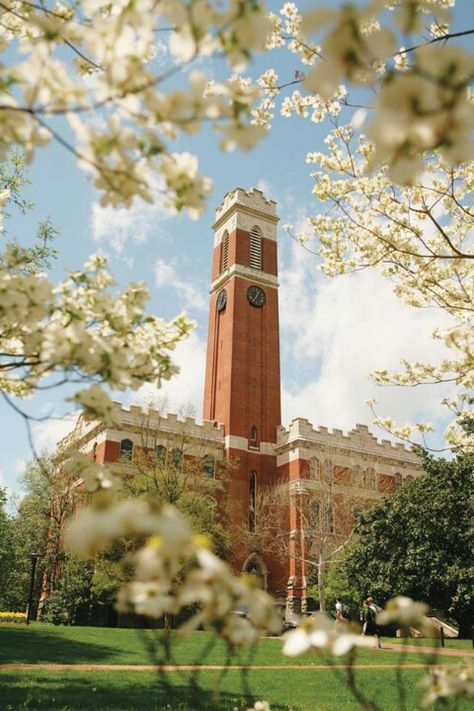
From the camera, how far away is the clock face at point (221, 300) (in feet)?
132

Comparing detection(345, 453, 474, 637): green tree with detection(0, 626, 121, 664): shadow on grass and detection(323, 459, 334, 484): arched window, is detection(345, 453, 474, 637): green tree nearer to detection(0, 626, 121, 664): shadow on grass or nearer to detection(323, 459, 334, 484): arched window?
detection(323, 459, 334, 484): arched window

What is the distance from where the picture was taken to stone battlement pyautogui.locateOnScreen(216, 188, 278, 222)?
42.1 m

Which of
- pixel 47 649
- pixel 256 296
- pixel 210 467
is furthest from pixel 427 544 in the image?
pixel 256 296

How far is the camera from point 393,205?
7.47m

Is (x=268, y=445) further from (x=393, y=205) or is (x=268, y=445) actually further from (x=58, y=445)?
(x=393, y=205)

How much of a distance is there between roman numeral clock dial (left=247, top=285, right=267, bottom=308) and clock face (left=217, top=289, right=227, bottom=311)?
1717 mm

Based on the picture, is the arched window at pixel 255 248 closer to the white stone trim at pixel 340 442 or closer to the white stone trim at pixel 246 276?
the white stone trim at pixel 246 276

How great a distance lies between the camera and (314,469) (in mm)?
34844

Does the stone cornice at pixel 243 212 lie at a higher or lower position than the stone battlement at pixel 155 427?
higher

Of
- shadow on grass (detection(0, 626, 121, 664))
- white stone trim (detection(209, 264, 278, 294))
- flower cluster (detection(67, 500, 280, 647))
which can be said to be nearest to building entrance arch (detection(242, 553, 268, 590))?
shadow on grass (detection(0, 626, 121, 664))

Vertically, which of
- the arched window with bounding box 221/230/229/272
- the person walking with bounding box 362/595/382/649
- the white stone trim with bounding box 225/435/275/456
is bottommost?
the person walking with bounding box 362/595/382/649

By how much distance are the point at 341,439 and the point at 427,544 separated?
688 inches

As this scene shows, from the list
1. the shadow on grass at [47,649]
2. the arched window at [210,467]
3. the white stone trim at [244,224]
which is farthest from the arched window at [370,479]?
the shadow on grass at [47,649]

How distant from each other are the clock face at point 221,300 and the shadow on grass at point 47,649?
26.0 meters
